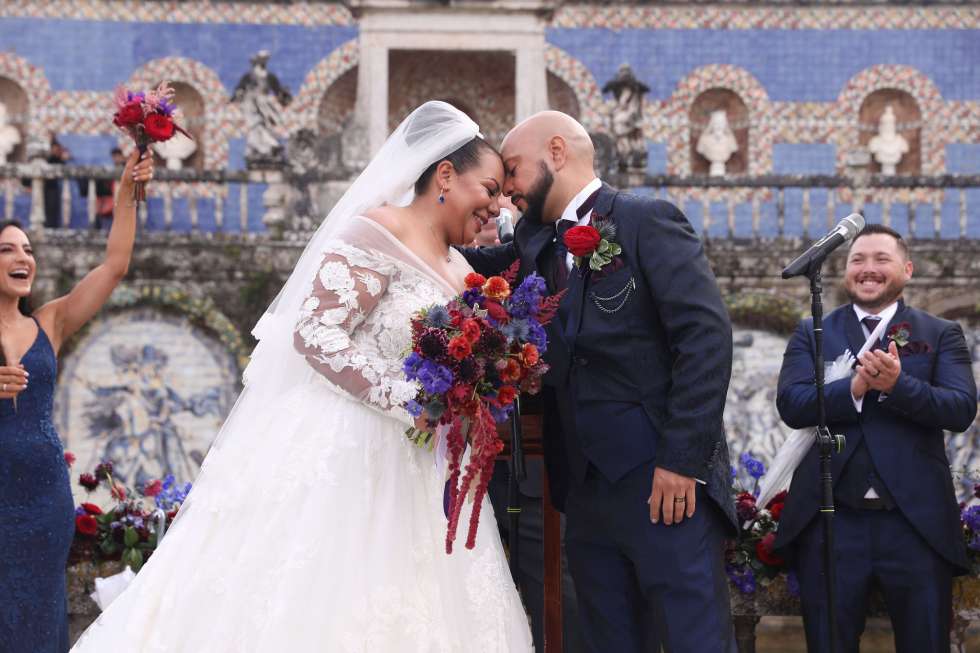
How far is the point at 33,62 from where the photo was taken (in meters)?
19.8

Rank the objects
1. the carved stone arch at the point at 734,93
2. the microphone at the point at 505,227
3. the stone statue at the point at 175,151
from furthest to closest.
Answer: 1. the carved stone arch at the point at 734,93
2. the stone statue at the point at 175,151
3. the microphone at the point at 505,227

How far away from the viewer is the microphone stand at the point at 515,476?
4.55 meters

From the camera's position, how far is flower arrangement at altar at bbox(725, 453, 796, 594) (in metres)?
5.81

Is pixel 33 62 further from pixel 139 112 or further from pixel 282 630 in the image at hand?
pixel 282 630

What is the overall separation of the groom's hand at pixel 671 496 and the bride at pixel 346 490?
595 millimetres

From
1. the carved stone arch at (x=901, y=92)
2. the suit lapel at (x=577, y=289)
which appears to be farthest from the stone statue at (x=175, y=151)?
the suit lapel at (x=577, y=289)

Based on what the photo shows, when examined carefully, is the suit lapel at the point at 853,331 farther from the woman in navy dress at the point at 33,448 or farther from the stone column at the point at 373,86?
the stone column at the point at 373,86

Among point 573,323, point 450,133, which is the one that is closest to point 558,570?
point 573,323

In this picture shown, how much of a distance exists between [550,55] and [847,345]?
1522 centimetres

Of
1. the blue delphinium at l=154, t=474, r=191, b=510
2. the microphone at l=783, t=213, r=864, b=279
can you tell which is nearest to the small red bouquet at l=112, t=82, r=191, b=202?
the blue delphinium at l=154, t=474, r=191, b=510

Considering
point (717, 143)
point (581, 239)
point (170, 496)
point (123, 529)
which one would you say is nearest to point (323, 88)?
point (717, 143)

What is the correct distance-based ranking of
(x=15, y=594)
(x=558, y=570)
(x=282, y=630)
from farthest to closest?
(x=15, y=594) < (x=558, y=570) < (x=282, y=630)

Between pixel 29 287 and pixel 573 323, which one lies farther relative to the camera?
pixel 29 287

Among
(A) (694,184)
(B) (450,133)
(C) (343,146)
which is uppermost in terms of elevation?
(C) (343,146)
